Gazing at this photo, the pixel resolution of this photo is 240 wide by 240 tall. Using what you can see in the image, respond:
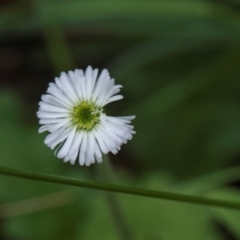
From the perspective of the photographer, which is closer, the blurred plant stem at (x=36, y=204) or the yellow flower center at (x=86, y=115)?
the yellow flower center at (x=86, y=115)

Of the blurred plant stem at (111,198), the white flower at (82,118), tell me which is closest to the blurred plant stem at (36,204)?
the blurred plant stem at (111,198)

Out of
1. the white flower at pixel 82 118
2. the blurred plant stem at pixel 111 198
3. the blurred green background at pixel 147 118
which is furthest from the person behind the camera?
the blurred green background at pixel 147 118

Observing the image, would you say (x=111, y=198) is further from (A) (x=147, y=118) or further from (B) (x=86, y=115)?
(A) (x=147, y=118)

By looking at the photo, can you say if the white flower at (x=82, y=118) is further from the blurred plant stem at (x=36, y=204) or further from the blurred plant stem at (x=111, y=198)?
the blurred plant stem at (x=36, y=204)

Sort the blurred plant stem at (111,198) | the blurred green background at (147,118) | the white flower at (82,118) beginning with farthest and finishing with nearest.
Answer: the blurred green background at (147,118)
the blurred plant stem at (111,198)
the white flower at (82,118)

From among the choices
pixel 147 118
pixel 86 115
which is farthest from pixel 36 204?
pixel 86 115

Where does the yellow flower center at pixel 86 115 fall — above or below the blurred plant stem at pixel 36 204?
below

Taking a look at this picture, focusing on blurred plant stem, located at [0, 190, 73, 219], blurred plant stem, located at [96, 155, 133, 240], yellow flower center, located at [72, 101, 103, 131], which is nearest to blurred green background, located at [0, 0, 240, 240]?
blurred plant stem, located at [0, 190, 73, 219]
